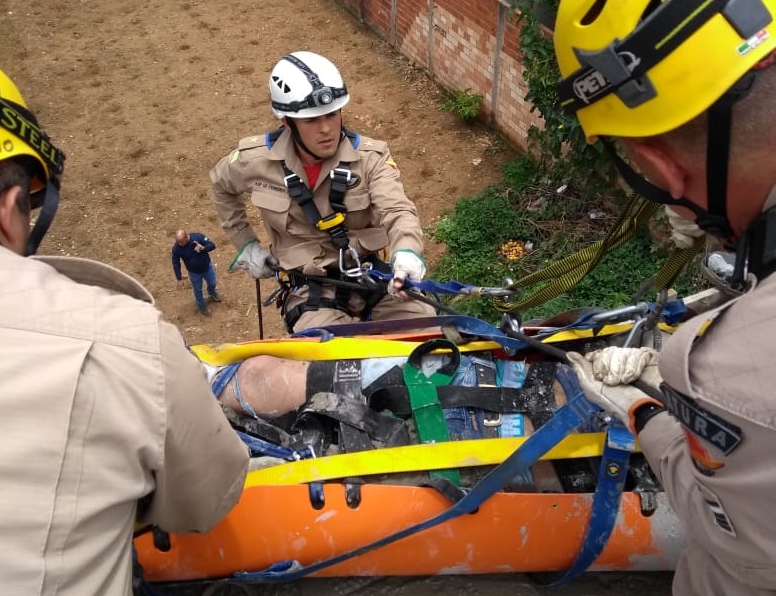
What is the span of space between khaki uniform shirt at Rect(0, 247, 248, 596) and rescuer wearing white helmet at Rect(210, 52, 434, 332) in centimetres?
215

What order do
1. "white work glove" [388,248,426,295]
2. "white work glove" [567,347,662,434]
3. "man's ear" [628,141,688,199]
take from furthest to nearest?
1. "white work glove" [388,248,426,295]
2. "white work glove" [567,347,662,434]
3. "man's ear" [628,141,688,199]

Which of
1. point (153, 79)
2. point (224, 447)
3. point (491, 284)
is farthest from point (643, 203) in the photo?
point (153, 79)

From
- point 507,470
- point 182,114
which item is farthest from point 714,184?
point 182,114

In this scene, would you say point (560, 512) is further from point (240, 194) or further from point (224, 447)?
point (240, 194)

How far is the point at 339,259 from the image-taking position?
4.17m

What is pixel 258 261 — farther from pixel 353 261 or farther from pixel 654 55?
pixel 654 55

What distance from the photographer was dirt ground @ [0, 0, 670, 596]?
25.3 feet

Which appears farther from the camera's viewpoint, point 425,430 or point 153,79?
point 153,79

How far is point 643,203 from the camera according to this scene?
8.32 feet

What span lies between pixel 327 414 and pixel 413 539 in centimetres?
58

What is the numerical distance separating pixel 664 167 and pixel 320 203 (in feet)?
9.07

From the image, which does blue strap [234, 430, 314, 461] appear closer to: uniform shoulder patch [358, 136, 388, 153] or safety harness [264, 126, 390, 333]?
safety harness [264, 126, 390, 333]

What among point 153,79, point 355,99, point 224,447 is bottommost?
point 153,79

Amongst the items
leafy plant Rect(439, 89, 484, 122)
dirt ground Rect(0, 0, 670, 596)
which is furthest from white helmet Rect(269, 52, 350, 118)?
leafy plant Rect(439, 89, 484, 122)
